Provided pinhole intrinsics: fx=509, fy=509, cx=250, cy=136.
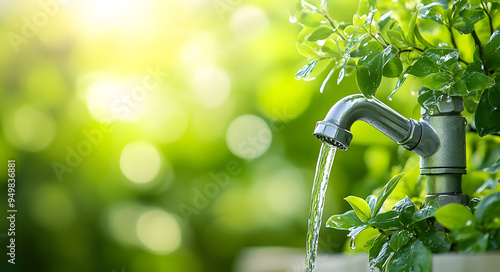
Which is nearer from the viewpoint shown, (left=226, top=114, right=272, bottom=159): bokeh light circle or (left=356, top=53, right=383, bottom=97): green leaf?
(left=356, top=53, right=383, bottom=97): green leaf

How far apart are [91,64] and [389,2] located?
46.0 inches

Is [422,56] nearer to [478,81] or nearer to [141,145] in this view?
[478,81]

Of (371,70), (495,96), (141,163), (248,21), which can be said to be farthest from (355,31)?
(141,163)

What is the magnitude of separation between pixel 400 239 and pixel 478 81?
0.55 feet

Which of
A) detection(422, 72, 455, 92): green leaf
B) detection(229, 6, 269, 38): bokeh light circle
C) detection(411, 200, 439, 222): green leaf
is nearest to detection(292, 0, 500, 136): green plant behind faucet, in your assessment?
detection(422, 72, 455, 92): green leaf

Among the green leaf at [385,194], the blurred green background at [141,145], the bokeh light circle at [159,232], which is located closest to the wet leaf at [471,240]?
the green leaf at [385,194]

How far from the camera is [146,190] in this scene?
161cm

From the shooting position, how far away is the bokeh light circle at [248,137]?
1553 millimetres

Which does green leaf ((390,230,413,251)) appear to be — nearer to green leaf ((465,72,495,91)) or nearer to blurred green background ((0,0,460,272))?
green leaf ((465,72,495,91))

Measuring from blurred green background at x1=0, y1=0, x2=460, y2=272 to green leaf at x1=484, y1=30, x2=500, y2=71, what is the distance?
3.28ft

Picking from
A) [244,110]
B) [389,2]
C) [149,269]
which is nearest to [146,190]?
[149,269]

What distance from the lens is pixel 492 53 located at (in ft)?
1.72

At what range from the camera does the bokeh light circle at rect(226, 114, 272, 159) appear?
5.09 ft

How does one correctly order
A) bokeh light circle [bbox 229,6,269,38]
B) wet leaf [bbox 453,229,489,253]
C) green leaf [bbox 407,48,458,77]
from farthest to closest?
bokeh light circle [bbox 229,6,269,38] < green leaf [bbox 407,48,458,77] < wet leaf [bbox 453,229,489,253]
